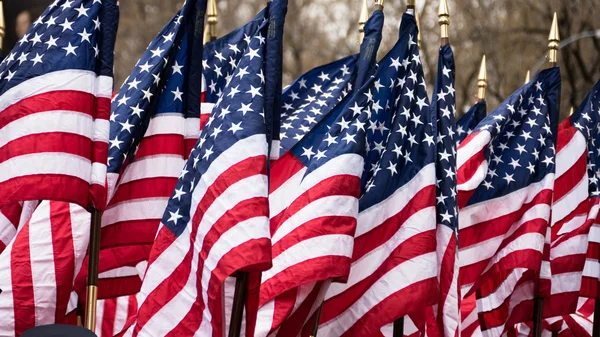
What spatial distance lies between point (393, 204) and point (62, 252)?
2.62 meters

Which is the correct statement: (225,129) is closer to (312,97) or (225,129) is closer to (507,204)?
(312,97)

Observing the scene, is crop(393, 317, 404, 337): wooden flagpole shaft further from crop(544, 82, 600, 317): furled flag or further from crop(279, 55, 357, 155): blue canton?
crop(544, 82, 600, 317): furled flag

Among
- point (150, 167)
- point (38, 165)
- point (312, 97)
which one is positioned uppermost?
point (312, 97)

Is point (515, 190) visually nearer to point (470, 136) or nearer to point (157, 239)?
point (470, 136)

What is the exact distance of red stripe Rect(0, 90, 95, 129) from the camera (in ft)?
27.8

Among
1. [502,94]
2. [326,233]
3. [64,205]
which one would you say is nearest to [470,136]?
[326,233]

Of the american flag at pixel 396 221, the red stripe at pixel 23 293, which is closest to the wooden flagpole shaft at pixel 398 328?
the american flag at pixel 396 221

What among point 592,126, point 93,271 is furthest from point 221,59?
point 592,126

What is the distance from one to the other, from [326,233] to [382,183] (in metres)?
1.18

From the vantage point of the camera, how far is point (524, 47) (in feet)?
→ 79.0

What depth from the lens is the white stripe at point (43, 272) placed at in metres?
8.96

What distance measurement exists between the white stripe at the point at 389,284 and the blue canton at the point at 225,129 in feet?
5.99

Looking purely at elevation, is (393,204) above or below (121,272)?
above

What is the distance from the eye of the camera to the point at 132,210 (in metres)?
9.37
